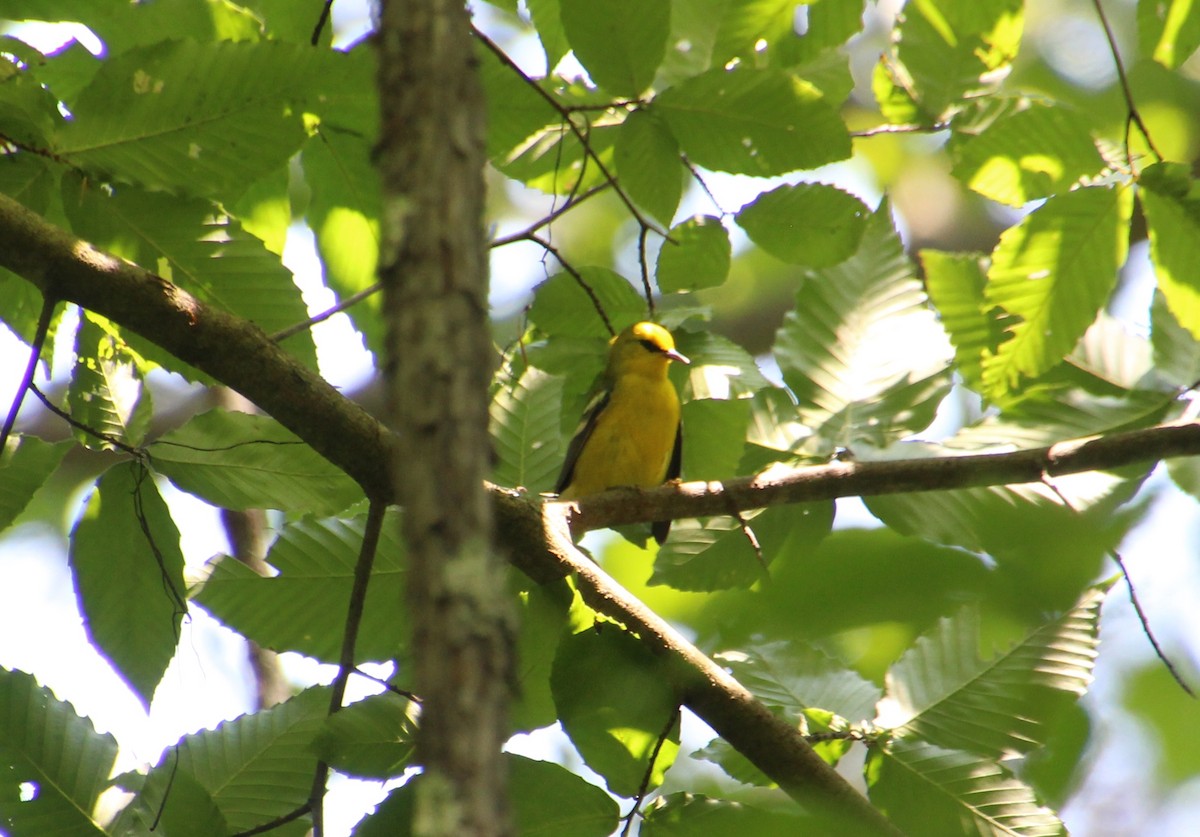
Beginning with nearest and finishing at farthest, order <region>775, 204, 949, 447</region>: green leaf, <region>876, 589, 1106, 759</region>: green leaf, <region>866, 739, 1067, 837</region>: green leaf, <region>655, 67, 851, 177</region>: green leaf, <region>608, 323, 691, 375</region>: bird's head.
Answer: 1. <region>876, 589, 1106, 759</region>: green leaf
2. <region>866, 739, 1067, 837</region>: green leaf
3. <region>655, 67, 851, 177</region>: green leaf
4. <region>775, 204, 949, 447</region>: green leaf
5. <region>608, 323, 691, 375</region>: bird's head

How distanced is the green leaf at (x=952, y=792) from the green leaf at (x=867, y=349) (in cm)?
137

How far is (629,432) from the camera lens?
7.46m

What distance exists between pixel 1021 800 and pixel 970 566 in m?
1.79

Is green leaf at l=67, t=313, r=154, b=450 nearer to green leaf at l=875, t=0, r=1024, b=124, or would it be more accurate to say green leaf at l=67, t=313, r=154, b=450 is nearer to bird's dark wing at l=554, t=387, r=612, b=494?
green leaf at l=875, t=0, r=1024, b=124

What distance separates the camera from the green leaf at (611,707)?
8.63ft

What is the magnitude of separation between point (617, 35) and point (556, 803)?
7.01 ft

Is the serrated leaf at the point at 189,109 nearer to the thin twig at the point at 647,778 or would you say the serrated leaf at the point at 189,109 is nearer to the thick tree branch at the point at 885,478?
the thick tree branch at the point at 885,478

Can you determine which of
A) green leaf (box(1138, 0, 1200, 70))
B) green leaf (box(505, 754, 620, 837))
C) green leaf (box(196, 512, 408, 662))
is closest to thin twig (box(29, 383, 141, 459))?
green leaf (box(196, 512, 408, 662))

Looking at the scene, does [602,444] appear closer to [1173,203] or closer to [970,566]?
[1173,203]

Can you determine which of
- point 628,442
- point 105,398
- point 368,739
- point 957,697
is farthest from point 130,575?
point 628,442

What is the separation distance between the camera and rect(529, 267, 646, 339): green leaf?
405 centimetres

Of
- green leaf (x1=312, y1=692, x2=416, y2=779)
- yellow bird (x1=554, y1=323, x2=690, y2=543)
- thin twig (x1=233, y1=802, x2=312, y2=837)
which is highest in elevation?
yellow bird (x1=554, y1=323, x2=690, y2=543)

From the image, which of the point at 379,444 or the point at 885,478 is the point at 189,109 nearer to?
the point at 379,444

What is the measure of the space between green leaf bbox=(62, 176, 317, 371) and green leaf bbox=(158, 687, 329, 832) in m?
1.03
